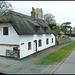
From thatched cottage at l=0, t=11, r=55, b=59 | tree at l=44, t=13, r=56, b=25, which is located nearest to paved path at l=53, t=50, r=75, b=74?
thatched cottage at l=0, t=11, r=55, b=59

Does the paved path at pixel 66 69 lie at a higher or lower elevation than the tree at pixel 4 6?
lower

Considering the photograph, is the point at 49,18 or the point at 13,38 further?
the point at 49,18

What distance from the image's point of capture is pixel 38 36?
1969 centimetres

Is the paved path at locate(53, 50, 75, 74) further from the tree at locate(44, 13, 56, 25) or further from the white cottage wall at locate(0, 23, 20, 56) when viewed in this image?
the tree at locate(44, 13, 56, 25)

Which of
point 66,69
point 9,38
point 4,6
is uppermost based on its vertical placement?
point 4,6

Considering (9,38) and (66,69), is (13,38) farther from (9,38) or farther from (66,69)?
(66,69)

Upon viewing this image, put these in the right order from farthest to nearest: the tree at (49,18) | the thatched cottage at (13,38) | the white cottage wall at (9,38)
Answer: the tree at (49,18) < the white cottage wall at (9,38) < the thatched cottage at (13,38)

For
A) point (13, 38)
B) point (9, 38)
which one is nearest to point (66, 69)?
point (13, 38)

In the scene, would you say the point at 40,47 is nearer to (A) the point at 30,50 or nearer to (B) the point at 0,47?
(A) the point at 30,50

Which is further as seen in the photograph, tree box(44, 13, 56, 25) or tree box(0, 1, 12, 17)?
tree box(44, 13, 56, 25)

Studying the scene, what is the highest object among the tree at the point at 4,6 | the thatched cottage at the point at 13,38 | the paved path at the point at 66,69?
the tree at the point at 4,6

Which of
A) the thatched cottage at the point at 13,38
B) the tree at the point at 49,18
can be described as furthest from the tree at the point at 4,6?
the tree at the point at 49,18

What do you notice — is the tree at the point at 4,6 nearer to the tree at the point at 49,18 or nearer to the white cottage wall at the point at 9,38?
the white cottage wall at the point at 9,38

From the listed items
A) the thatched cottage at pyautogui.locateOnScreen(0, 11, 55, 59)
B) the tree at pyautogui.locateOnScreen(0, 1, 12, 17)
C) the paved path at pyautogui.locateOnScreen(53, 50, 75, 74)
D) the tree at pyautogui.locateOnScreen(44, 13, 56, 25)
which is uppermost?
the tree at pyautogui.locateOnScreen(44, 13, 56, 25)
